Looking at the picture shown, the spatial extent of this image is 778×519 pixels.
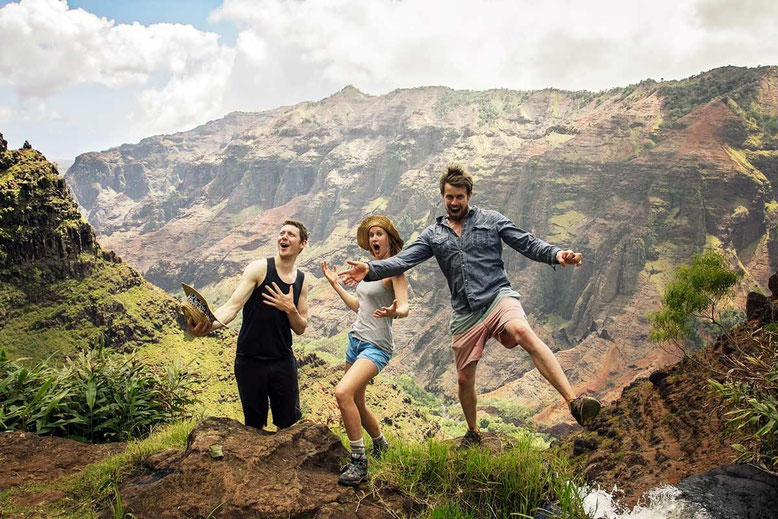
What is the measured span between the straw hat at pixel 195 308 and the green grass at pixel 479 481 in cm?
208

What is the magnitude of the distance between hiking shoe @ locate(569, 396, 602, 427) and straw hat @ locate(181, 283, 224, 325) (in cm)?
337

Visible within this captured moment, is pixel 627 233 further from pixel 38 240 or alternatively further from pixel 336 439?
pixel 336 439

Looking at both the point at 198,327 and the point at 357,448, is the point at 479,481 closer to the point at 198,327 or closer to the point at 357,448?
the point at 357,448

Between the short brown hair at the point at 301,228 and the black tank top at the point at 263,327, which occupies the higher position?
the short brown hair at the point at 301,228

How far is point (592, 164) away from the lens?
449ft

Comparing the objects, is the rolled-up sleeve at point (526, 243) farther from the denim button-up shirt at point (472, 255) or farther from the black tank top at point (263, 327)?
the black tank top at point (263, 327)

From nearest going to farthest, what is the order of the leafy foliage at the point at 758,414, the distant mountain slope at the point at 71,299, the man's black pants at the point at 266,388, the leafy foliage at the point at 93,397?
the leafy foliage at the point at 758,414 → the man's black pants at the point at 266,388 → the leafy foliage at the point at 93,397 → the distant mountain slope at the point at 71,299

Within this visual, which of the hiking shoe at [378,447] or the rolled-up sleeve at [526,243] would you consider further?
the hiking shoe at [378,447]

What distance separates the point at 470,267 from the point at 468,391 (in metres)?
1.28

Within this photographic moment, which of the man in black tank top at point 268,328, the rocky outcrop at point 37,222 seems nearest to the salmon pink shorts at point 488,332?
the man in black tank top at point 268,328

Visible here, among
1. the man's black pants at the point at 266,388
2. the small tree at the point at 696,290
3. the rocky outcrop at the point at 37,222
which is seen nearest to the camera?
the man's black pants at the point at 266,388

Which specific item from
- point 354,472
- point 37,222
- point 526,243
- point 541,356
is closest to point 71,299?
point 37,222

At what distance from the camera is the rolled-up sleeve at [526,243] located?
4.77 metres

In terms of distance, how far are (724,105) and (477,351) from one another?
454 feet
